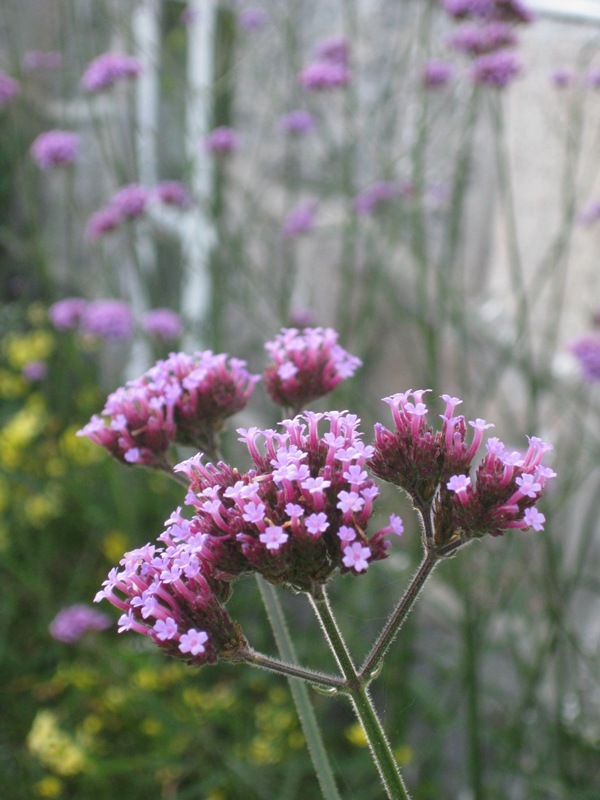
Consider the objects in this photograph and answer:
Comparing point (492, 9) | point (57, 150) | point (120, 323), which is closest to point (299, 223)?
point (120, 323)

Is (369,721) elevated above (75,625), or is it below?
above

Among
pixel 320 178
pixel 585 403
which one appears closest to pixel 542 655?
pixel 585 403

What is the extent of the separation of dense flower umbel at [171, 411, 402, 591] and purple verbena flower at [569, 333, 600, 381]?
2.96 ft

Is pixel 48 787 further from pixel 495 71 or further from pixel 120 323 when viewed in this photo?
pixel 495 71

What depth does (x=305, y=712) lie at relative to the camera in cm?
72

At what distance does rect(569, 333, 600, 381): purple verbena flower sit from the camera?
1.42m

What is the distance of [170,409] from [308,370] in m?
0.16

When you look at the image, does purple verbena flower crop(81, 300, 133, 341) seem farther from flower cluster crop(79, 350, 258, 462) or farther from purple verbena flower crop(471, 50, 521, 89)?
flower cluster crop(79, 350, 258, 462)

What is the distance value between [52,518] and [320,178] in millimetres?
1427

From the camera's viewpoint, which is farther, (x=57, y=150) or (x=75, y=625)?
(x=57, y=150)

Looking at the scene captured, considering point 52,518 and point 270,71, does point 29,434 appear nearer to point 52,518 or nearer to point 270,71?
point 52,518

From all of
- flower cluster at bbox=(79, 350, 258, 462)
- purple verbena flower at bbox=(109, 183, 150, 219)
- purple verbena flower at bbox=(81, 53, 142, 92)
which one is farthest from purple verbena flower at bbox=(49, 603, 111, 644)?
purple verbena flower at bbox=(81, 53, 142, 92)

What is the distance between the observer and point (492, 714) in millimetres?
1901

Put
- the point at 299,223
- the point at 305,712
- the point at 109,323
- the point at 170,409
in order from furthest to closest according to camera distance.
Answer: the point at 299,223, the point at 109,323, the point at 170,409, the point at 305,712
